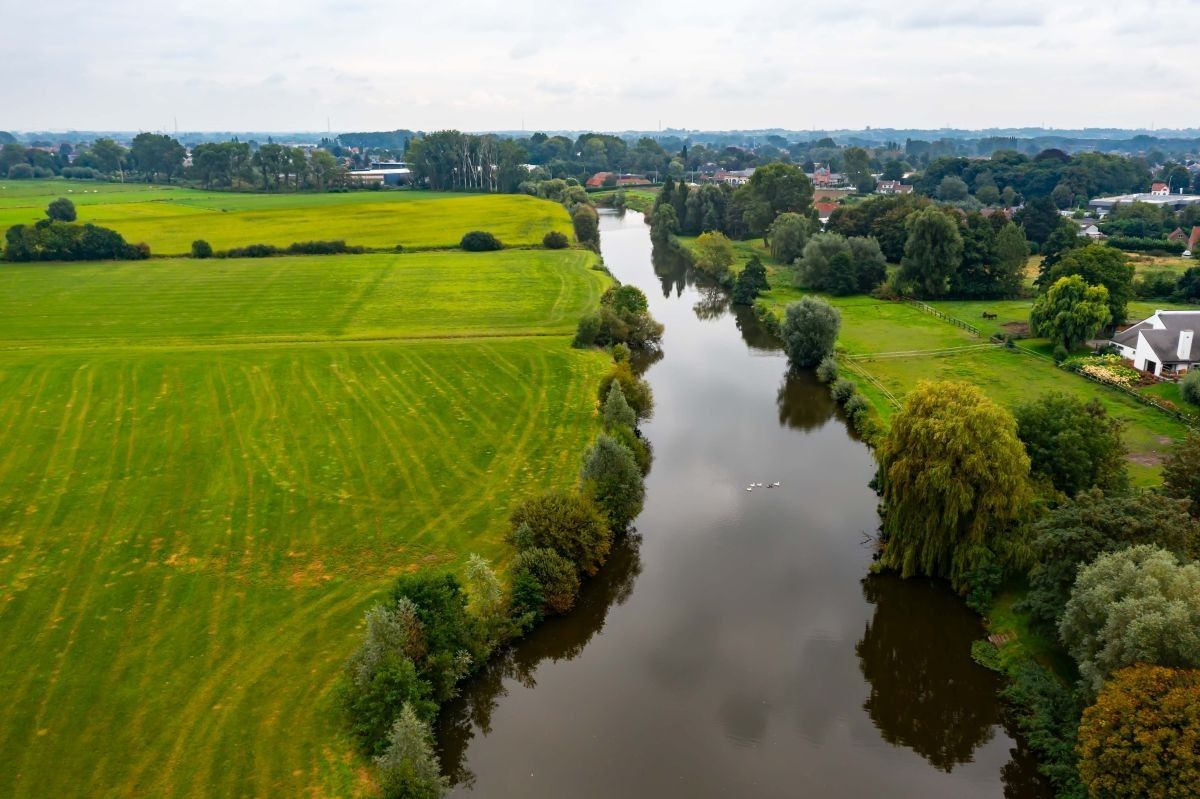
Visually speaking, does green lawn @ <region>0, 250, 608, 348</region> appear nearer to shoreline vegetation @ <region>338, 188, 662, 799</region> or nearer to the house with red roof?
shoreline vegetation @ <region>338, 188, 662, 799</region>

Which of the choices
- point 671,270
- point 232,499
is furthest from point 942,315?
point 232,499

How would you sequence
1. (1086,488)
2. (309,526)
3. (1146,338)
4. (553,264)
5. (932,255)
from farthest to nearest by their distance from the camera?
(553,264) → (932,255) → (1146,338) → (309,526) → (1086,488)

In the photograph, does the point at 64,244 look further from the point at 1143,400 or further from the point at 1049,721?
the point at 1143,400

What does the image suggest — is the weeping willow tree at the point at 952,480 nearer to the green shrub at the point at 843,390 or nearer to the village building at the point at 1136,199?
the green shrub at the point at 843,390

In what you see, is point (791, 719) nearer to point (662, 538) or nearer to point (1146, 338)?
point (662, 538)

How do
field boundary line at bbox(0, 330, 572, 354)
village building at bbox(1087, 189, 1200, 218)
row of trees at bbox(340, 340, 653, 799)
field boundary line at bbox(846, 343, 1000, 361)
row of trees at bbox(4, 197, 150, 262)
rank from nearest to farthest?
row of trees at bbox(340, 340, 653, 799) < field boundary line at bbox(0, 330, 572, 354) < field boundary line at bbox(846, 343, 1000, 361) < row of trees at bbox(4, 197, 150, 262) < village building at bbox(1087, 189, 1200, 218)

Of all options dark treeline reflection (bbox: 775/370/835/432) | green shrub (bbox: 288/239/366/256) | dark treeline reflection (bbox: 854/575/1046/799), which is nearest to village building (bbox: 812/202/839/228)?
green shrub (bbox: 288/239/366/256)

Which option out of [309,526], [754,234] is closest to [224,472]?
[309,526]

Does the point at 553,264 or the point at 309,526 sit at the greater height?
the point at 553,264
